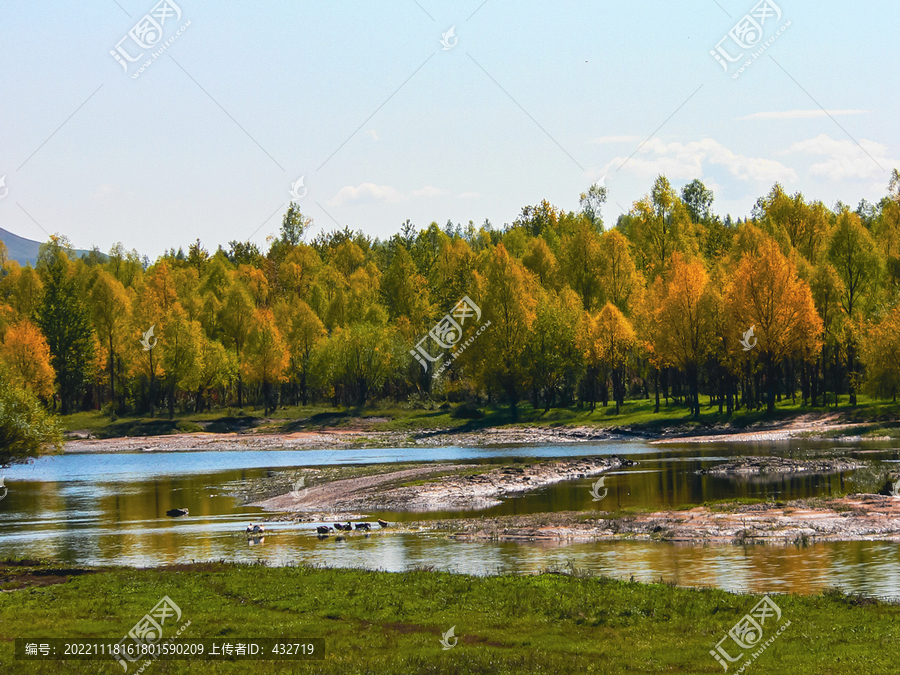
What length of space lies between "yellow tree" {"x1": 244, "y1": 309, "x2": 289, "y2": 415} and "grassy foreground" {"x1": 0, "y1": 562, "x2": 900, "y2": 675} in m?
86.0

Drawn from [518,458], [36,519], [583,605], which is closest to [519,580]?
[583,605]

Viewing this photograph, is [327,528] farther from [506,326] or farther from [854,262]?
[854,262]

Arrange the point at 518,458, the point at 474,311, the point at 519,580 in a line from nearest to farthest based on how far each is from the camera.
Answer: the point at 519,580, the point at 518,458, the point at 474,311

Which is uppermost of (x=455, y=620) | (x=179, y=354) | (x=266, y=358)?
(x=179, y=354)

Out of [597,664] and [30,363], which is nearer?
[597,664]

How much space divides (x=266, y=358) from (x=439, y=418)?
92.1 ft

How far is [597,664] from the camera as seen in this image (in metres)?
17.1

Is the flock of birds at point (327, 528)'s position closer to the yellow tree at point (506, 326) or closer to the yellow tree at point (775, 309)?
the yellow tree at point (775, 309)

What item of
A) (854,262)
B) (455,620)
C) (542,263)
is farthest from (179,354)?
(455,620)

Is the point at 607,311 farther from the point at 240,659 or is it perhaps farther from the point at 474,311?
the point at 240,659

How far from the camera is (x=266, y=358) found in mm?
113188

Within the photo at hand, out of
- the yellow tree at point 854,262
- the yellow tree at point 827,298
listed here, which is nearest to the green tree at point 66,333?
the yellow tree at point 827,298

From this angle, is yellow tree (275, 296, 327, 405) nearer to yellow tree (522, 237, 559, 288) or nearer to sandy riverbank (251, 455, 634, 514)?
yellow tree (522, 237, 559, 288)

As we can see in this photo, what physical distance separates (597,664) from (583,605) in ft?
15.5
